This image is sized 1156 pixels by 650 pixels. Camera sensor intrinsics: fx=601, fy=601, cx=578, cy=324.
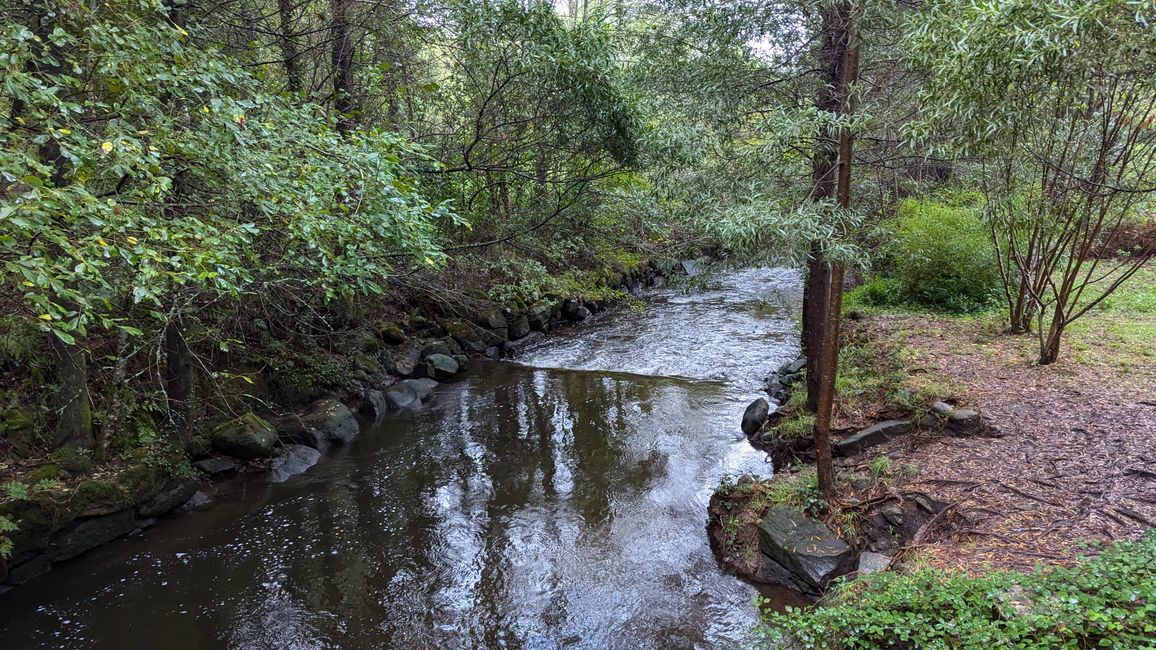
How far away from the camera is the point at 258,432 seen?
823 cm

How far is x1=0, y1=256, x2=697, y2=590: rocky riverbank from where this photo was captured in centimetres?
597

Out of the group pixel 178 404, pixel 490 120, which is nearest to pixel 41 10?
pixel 178 404

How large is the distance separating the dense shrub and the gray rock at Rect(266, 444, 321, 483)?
10442 mm

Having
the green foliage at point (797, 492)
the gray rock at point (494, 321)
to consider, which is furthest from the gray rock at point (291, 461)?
the green foliage at point (797, 492)

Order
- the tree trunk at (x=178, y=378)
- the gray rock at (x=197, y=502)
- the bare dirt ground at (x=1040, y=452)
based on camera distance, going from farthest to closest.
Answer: the tree trunk at (x=178, y=378) → the gray rock at (x=197, y=502) → the bare dirt ground at (x=1040, y=452)

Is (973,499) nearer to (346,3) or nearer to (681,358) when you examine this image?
(681,358)

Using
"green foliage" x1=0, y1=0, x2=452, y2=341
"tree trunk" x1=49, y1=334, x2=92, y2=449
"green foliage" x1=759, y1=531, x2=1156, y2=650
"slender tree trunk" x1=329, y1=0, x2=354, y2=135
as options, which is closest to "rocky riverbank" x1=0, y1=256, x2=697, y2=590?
"tree trunk" x1=49, y1=334, x2=92, y2=449

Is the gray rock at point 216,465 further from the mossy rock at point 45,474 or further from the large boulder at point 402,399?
the large boulder at point 402,399

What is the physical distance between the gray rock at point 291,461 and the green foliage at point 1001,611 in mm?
6518

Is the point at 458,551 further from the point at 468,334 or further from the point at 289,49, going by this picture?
the point at 468,334

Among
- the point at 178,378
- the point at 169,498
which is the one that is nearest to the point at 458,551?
the point at 169,498

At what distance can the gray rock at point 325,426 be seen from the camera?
895 cm

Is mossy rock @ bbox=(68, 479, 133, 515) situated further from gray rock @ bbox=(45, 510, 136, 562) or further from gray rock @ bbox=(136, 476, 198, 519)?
gray rock @ bbox=(136, 476, 198, 519)

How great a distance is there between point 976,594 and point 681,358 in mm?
9229
